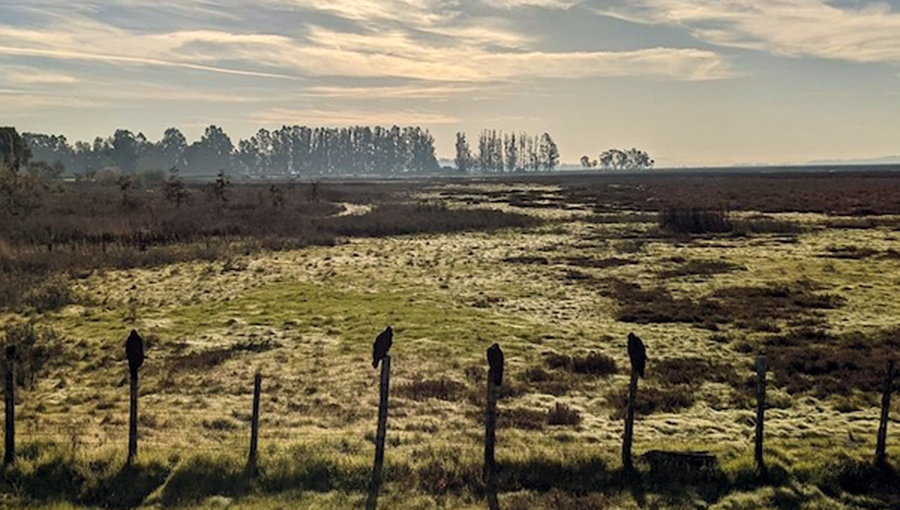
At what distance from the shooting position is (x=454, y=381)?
15.2 metres

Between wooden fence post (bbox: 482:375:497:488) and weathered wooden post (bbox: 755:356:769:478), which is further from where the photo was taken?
weathered wooden post (bbox: 755:356:769:478)

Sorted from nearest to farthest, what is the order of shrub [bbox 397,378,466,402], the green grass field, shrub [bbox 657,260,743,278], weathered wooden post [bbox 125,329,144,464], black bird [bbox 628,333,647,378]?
the green grass field → weathered wooden post [bbox 125,329,144,464] → black bird [bbox 628,333,647,378] → shrub [bbox 397,378,466,402] → shrub [bbox 657,260,743,278]

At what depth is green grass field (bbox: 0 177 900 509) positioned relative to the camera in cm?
964

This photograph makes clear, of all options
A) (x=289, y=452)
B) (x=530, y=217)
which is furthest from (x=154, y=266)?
(x=530, y=217)

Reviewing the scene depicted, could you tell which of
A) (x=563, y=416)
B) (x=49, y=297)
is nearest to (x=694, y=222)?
(x=563, y=416)

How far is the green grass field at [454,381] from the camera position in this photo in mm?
9641

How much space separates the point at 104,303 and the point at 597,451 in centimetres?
1899

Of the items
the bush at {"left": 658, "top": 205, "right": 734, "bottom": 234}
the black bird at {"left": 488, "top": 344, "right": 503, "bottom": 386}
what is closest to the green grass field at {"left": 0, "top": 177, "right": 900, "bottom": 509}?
the black bird at {"left": 488, "top": 344, "right": 503, "bottom": 386}

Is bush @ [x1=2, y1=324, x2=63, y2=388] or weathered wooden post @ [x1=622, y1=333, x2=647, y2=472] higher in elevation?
weathered wooden post @ [x1=622, y1=333, x2=647, y2=472]

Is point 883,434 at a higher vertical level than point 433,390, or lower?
higher

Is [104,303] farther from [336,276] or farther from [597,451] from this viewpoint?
[597,451]

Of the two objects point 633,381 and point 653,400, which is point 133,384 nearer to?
point 633,381

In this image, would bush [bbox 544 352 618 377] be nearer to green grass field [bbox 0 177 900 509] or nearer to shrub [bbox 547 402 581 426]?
green grass field [bbox 0 177 900 509]

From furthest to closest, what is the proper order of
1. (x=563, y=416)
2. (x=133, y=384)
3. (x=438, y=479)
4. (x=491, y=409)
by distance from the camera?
(x=563, y=416)
(x=133, y=384)
(x=491, y=409)
(x=438, y=479)
